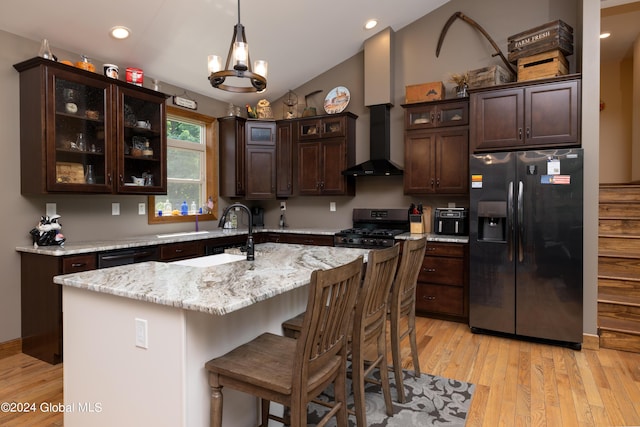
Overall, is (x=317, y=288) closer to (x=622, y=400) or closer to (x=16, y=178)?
(x=622, y=400)

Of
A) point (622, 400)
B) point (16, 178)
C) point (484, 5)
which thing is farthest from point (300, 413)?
point (484, 5)

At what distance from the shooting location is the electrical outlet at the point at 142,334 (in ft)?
5.16

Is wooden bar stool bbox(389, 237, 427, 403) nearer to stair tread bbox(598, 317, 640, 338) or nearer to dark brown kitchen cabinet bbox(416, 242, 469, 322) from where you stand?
dark brown kitchen cabinet bbox(416, 242, 469, 322)

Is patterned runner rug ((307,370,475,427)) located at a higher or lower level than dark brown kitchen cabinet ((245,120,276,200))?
lower

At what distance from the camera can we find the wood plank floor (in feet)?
7.30

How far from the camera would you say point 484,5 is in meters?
4.31

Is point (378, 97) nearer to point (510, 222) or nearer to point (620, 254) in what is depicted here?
point (510, 222)

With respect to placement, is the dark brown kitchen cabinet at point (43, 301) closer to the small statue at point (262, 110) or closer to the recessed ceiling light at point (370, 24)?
the small statue at point (262, 110)

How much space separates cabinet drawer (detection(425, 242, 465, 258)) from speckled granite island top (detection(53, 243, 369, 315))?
1873 mm

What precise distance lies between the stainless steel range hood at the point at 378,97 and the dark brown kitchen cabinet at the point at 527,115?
1.15 m

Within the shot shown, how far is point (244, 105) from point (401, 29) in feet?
8.03

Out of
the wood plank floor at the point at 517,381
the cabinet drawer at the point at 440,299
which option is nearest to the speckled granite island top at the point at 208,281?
the wood plank floor at the point at 517,381

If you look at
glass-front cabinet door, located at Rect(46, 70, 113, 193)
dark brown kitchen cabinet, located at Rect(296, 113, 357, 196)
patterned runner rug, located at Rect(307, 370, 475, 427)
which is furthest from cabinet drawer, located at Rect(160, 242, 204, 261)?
patterned runner rug, located at Rect(307, 370, 475, 427)

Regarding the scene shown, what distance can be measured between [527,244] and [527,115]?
1221mm
